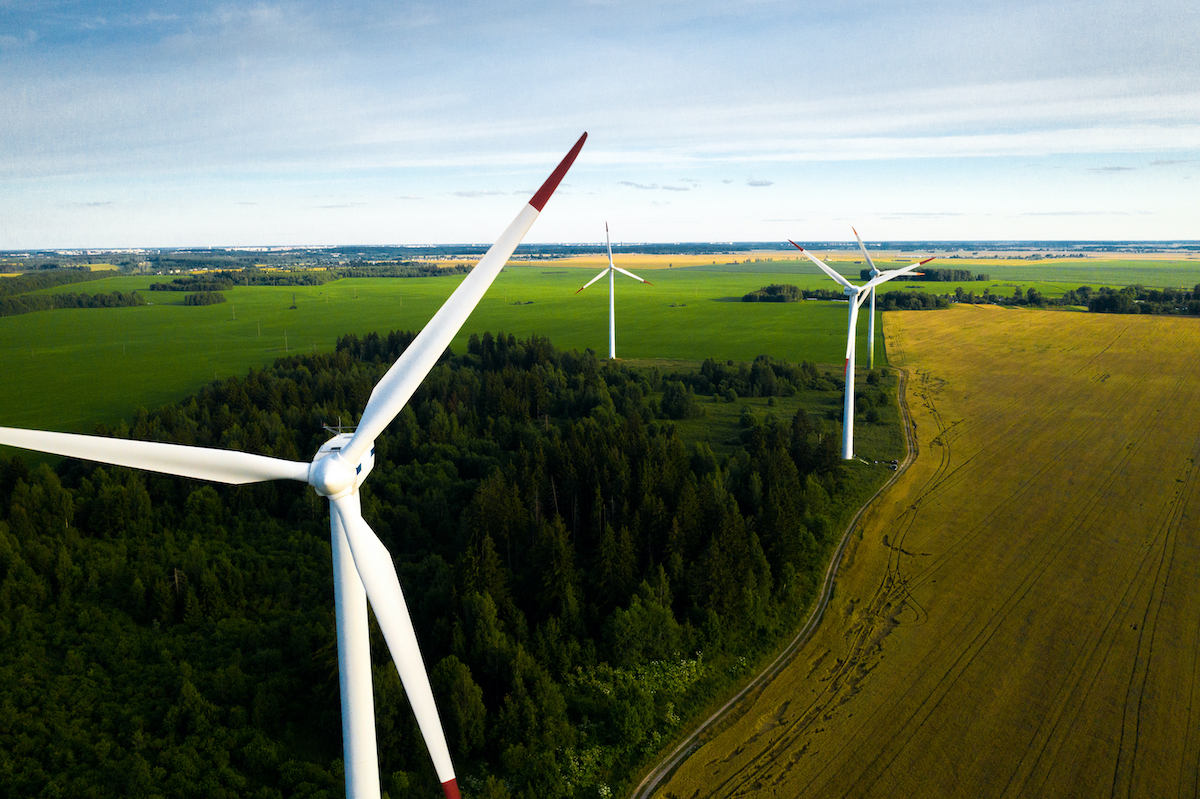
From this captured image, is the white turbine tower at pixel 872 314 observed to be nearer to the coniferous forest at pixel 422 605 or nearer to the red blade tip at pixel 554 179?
the coniferous forest at pixel 422 605

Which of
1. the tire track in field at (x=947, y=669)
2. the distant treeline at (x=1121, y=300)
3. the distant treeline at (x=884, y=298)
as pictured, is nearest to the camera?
the tire track in field at (x=947, y=669)

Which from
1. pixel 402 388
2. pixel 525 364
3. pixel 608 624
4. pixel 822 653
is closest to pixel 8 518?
pixel 608 624

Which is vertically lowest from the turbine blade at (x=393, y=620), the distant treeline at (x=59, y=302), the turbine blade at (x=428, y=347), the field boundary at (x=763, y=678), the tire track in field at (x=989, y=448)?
the field boundary at (x=763, y=678)

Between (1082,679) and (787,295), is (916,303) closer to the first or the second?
(787,295)

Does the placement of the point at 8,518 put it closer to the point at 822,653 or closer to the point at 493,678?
the point at 493,678

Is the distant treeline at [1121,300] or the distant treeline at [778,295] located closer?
the distant treeline at [1121,300]

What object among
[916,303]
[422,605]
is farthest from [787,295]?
[422,605]

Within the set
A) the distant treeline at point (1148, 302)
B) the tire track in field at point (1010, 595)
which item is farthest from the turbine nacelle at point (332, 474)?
the distant treeline at point (1148, 302)
